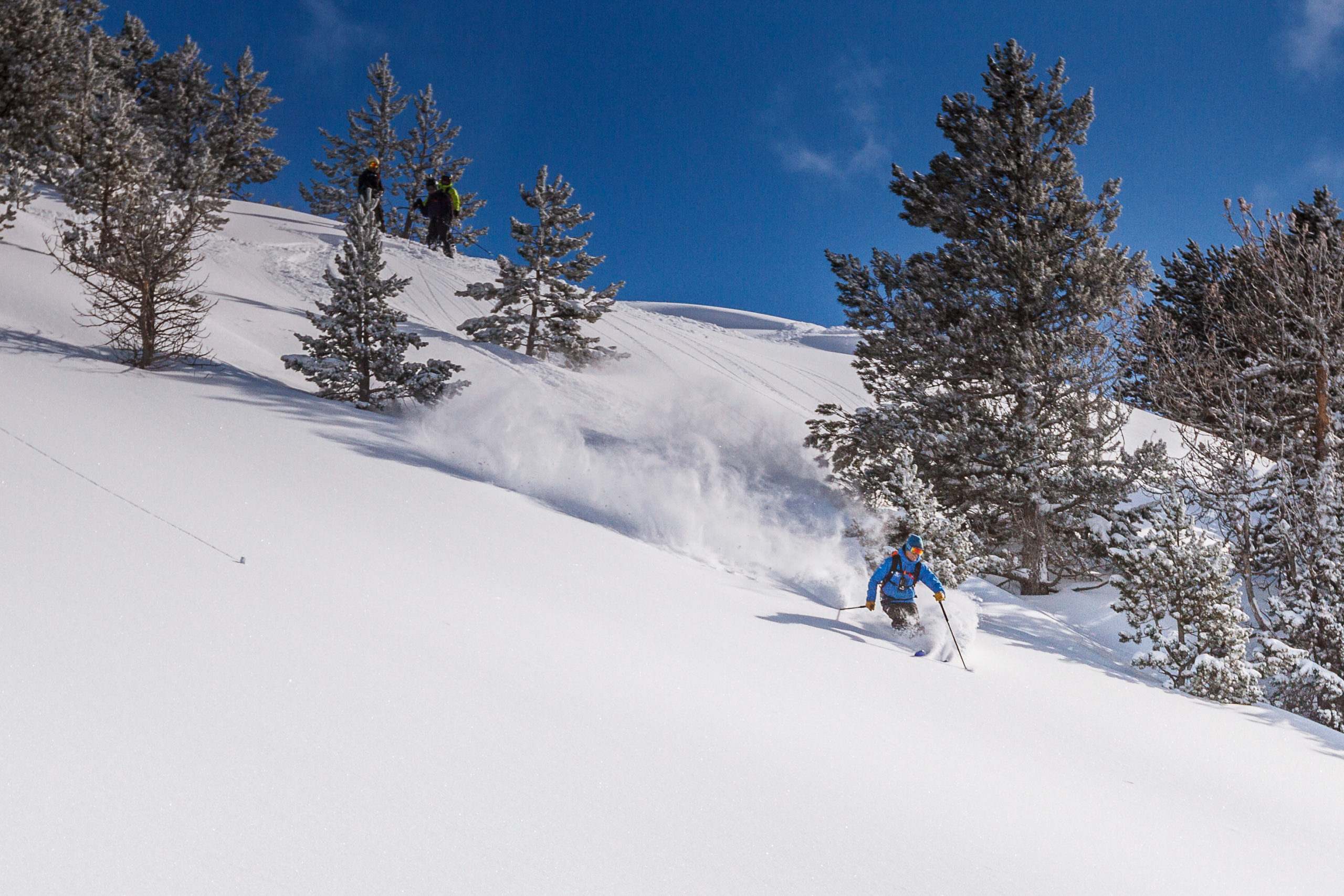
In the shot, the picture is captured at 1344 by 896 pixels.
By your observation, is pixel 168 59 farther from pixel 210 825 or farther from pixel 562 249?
pixel 210 825

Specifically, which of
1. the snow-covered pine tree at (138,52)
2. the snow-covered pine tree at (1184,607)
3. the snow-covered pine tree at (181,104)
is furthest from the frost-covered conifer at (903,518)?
the snow-covered pine tree at (138,52)

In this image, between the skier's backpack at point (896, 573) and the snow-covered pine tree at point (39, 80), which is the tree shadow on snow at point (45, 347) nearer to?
the skier's backpack at point (896, 573)

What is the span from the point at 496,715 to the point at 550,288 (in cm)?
2030

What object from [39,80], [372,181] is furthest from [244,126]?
[372,181]

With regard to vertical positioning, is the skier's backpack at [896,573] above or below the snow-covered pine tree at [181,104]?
below

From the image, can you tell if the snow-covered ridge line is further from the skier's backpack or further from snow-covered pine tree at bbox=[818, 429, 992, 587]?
the skier's backpack

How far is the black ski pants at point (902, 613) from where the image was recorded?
28.7 feet

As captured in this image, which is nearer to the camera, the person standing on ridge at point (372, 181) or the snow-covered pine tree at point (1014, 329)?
the snow-covered pine tree at point (1014, 329)

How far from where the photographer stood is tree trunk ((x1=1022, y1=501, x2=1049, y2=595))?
1495cm

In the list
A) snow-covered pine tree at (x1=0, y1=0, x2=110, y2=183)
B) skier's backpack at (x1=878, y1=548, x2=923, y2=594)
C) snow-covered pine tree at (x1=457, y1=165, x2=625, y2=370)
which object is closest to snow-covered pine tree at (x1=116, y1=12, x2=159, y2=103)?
snow-covered pine tree at (x1=0, y1=0, x2=110, y2=183)

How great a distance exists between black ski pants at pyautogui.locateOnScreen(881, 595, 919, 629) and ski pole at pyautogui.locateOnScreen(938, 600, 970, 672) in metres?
0.30

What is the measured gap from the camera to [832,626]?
8.81 metres

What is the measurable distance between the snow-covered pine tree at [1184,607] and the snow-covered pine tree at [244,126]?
42.9m

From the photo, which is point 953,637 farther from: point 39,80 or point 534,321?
point 39,80
